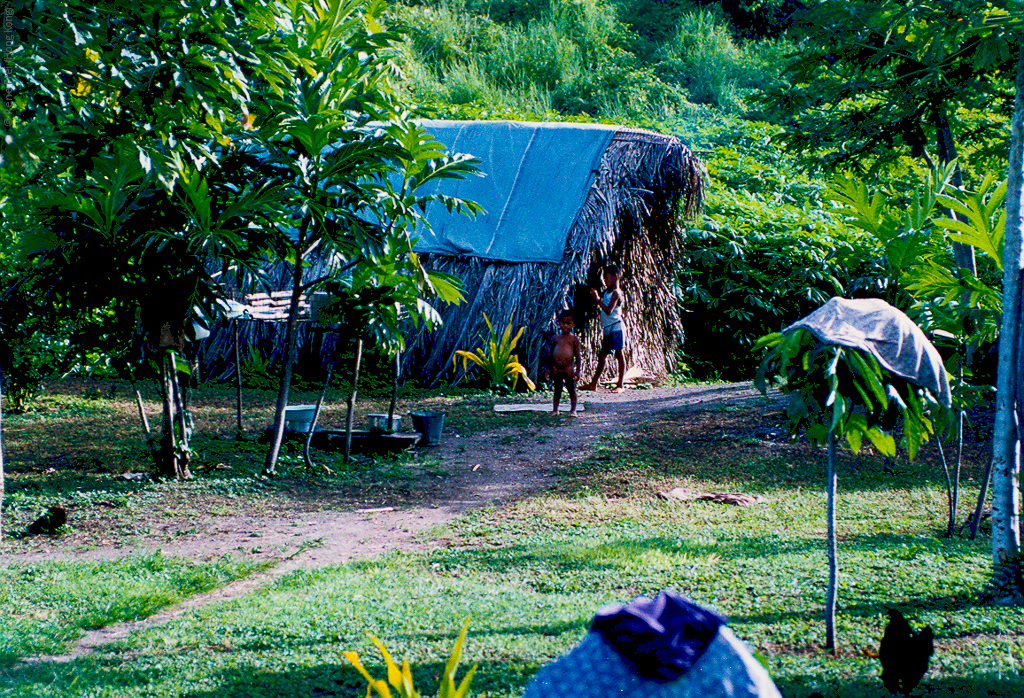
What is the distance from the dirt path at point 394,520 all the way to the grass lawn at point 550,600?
19 centimetres

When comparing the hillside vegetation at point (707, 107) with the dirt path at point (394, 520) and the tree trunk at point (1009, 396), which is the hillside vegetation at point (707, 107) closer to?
the dirt path at point (394, 520)

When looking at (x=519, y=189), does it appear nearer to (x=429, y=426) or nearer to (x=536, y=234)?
(x=536, y=234)

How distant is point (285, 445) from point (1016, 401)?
19.7 ft

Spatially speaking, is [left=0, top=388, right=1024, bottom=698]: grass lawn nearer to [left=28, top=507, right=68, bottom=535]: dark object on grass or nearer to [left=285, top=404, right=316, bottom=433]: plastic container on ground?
[left=28, top=507, right=68, bottom=535]: dark object on grass

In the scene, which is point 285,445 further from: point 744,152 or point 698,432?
point 744,152

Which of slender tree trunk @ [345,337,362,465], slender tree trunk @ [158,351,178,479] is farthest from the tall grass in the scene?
slender tree trunk @ [158,351,178,479]

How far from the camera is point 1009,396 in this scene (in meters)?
4.55

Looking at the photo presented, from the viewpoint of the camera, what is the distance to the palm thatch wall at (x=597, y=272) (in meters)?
11.6

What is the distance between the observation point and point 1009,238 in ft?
14.9

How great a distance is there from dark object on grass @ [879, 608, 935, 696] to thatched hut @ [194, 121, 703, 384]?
8687 mm

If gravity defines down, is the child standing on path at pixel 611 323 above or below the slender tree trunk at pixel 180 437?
above

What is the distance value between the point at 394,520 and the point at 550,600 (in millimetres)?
2040

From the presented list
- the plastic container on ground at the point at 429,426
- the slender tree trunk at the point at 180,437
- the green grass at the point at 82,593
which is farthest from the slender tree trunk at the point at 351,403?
the green grass at the point at 82,593

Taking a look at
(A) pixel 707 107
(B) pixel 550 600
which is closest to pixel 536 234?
(B) pixel 550 600
